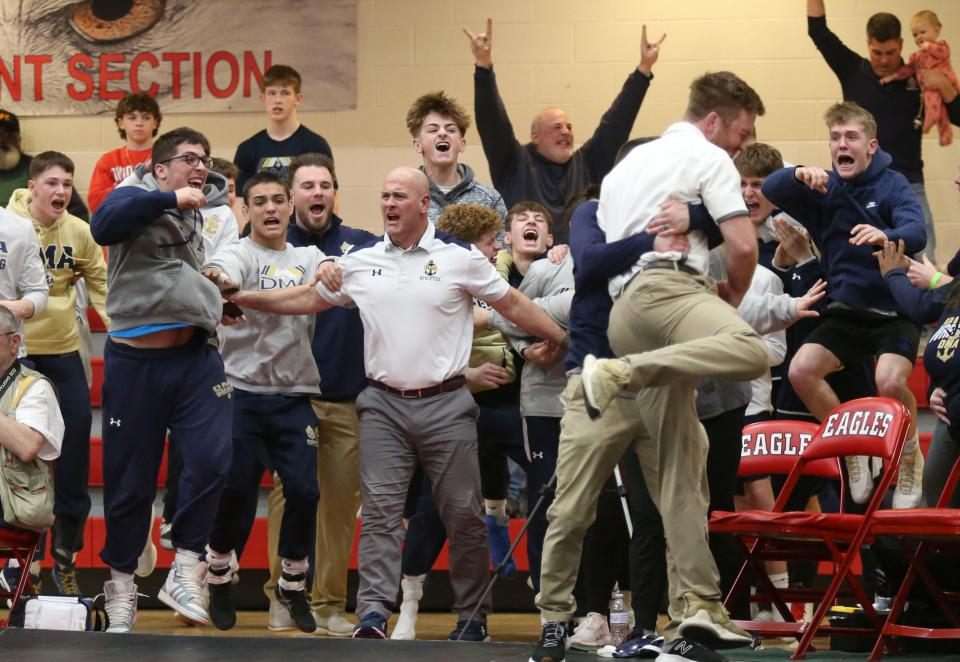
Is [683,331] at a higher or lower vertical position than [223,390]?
higher

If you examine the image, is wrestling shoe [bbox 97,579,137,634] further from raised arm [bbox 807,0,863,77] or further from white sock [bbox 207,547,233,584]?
raised arm [bbox 807,0,863,77]

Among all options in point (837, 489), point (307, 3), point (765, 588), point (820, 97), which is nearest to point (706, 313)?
point (765, 588)

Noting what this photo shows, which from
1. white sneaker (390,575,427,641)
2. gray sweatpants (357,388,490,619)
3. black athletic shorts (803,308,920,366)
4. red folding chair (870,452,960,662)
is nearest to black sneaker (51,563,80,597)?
white sneaker (390,575,427,641)

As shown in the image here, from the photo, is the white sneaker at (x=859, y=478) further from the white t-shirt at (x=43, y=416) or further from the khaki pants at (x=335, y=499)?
the white t-shirt at (x=43, y=416)

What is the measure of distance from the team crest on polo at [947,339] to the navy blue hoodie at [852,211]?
0.79 metres

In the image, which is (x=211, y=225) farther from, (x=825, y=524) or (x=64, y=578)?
(x=825, y=524)

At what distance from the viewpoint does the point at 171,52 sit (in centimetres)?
958

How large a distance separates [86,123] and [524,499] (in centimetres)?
441

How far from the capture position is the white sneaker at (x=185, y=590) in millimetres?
5438

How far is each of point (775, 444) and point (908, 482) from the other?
34.2 inches

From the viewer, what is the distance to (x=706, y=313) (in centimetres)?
420

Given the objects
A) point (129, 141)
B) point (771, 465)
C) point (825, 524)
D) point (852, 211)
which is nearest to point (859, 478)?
point (771, 465)

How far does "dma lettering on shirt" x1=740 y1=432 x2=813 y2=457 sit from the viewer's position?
5.47 metres

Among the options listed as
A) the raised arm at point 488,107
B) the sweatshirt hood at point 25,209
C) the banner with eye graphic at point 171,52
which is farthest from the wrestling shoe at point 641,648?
the banner with eye graphic at point 171,52
